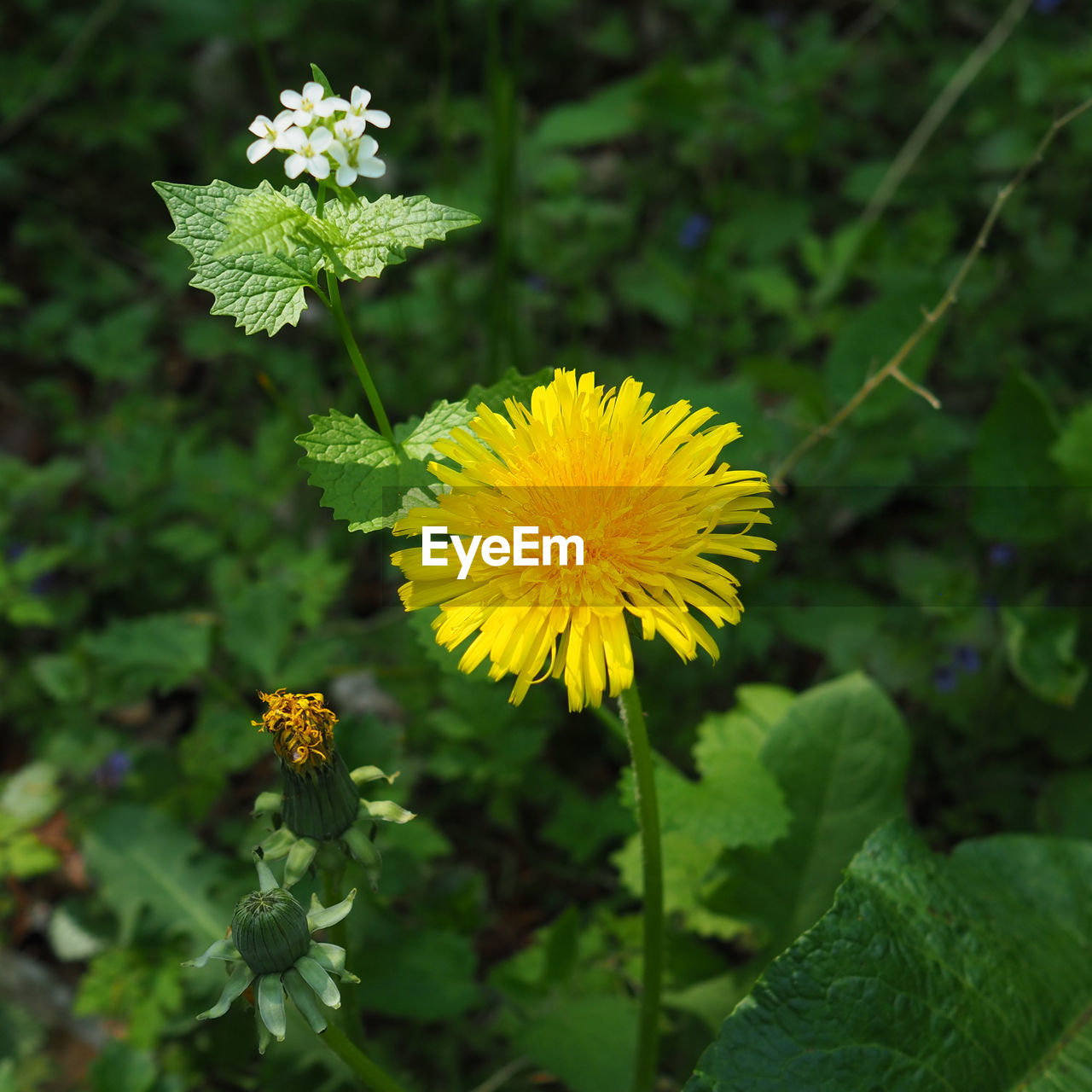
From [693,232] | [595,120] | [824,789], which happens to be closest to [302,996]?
[824,789]

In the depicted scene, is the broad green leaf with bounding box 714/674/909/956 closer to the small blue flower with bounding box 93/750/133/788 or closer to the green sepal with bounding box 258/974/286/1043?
the green sepal with bounding box 258/974/286/1043

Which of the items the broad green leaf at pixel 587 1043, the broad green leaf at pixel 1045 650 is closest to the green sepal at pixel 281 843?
the broad green leaf at pixel 587 1043

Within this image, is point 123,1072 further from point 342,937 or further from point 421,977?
point 342,937

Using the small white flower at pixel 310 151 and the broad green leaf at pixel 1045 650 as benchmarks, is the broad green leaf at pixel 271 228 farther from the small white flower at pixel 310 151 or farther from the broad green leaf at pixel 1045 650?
the broad green leaf at pixel 1045 650

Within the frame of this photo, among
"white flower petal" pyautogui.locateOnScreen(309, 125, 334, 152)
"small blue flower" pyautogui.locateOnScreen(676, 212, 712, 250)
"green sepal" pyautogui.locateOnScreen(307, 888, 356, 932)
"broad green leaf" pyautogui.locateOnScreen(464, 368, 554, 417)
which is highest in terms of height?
"small blue flower" pyautogui.locateOnScreen(676, 212, 712, 250)

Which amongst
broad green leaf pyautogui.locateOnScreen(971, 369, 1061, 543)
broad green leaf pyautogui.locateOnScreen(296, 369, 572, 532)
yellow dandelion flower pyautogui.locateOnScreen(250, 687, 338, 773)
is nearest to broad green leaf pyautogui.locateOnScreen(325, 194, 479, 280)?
broad green leaf pyautogui.locateOnScreen(296, 369, 572, 532)

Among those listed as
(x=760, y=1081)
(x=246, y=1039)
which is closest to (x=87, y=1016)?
(x=246, y=1039)
